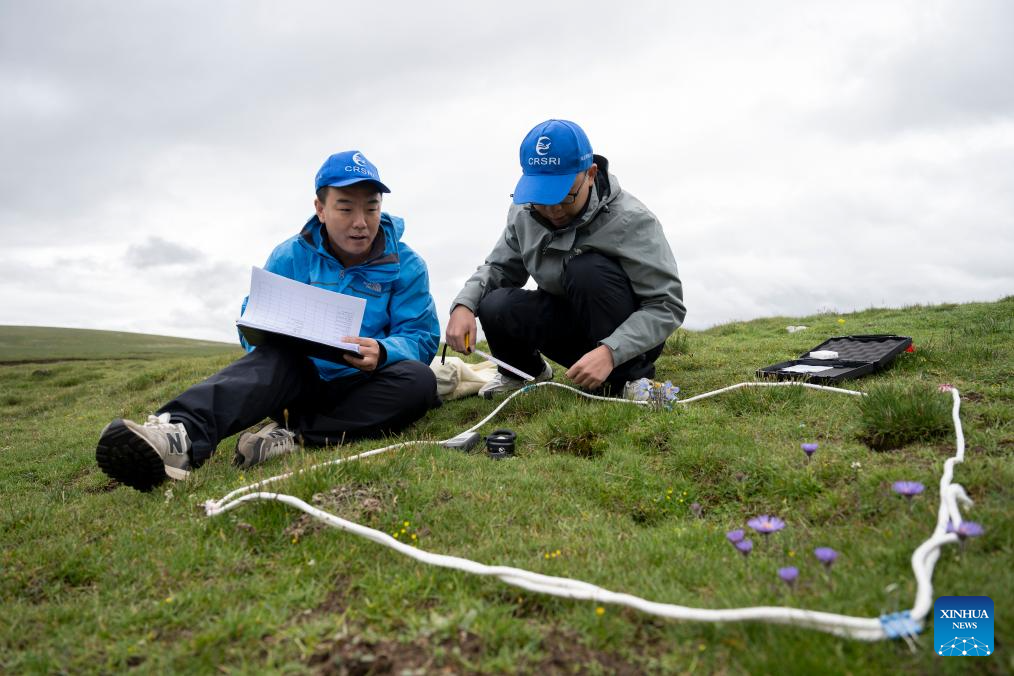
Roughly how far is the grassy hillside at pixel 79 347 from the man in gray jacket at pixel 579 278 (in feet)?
84.0

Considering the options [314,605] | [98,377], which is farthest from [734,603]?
[98,377]

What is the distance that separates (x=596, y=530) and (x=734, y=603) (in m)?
0.83

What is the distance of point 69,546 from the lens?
2904 mm

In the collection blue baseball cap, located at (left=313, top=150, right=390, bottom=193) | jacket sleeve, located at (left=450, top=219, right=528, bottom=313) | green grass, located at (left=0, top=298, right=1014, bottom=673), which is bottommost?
green grass, located at (left=0, top=298, right=1014, bottom=673)

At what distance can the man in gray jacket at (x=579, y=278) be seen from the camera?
4465 millimetres

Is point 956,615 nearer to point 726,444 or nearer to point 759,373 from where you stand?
point 726,444

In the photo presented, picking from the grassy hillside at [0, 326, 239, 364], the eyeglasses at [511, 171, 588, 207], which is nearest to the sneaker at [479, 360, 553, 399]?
the eyeglasses at [511, 171, 588, 207]

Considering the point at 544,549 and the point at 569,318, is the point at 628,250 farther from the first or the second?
the point at 544,549

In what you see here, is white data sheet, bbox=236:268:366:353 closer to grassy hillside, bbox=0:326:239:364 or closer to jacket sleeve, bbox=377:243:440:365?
jacket sleeve, bbox=377:243:440:365

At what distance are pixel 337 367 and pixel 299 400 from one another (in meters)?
0.38

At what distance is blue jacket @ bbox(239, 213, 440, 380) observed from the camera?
490 cm

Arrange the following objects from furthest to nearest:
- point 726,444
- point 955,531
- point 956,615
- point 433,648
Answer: point 726,444 → point 955,531 → point 433,648 → point 956,615

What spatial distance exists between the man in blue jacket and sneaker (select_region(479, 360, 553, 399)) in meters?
0.57

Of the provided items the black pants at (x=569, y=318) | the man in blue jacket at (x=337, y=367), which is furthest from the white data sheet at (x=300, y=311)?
the black pants at (x=569, y=318)
